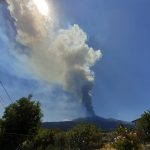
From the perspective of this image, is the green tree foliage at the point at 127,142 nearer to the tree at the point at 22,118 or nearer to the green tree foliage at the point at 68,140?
the green tree foliage at the point at 68,140

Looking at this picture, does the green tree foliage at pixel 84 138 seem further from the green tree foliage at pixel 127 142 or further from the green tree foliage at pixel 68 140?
the green tree foliage at pixel 127 142

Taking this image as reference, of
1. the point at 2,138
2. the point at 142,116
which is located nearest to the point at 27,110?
the point at 2,138

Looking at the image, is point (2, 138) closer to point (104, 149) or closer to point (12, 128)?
point (12, 128)

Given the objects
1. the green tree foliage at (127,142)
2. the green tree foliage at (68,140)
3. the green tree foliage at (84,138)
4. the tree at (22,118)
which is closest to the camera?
the green tree foliage at (127,142)

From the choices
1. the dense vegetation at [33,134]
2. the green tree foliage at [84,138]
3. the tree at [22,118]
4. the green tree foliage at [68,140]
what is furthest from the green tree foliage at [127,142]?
the tree at [22,118]

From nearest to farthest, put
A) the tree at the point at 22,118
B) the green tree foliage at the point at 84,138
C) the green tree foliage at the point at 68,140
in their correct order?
1. the green tree foliage at the point at 68,140
2. the green tree foliage at the point at 84,138
3. the tree at the point at 22,118

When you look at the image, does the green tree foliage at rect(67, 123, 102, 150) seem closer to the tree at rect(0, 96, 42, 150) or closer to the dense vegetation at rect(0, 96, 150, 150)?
the dense vegetation at rect(0, 96, 150, 150)

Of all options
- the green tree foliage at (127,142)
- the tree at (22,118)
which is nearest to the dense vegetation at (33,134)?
the tree at (22,118)

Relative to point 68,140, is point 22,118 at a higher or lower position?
higher

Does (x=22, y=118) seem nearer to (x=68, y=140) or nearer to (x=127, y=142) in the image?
(x=68, y=140)

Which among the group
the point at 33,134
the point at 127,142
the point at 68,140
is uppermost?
the point at 33,134

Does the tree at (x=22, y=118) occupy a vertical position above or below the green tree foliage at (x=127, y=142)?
above

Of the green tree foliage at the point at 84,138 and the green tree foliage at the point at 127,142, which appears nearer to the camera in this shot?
the green tree foliage at the point at 127,142

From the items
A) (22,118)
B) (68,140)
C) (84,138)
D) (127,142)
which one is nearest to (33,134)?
(22,118)
